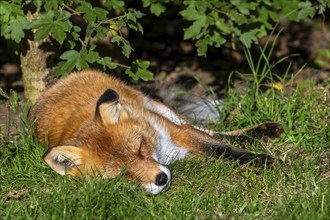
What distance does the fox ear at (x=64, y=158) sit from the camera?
4.44 meters

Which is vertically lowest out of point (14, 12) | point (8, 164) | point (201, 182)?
point (8, 164)

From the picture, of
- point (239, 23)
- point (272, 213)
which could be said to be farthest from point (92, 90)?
point (272, 213)

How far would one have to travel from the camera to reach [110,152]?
452 centimetres

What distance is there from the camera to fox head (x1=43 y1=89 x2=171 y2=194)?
4391mm

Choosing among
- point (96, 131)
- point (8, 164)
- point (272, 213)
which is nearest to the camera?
point (272, 213)

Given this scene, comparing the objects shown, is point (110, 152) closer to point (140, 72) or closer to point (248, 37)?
point (140, 72)

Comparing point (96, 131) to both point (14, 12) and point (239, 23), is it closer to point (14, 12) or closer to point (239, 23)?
point (14, 12)

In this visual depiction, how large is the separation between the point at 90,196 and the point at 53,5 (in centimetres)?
183


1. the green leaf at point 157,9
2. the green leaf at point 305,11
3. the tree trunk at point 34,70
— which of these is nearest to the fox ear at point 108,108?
the green leaf at point 157,9

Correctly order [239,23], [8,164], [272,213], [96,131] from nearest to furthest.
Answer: [272,213] → [96,131] → [8,164] → [239,23]

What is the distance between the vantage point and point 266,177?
4441 mm

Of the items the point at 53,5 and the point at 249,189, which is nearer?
the point at 249,189

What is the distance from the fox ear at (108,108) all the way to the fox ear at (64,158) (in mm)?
320

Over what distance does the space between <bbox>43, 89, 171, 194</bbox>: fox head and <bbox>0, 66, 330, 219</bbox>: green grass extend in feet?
0.37
